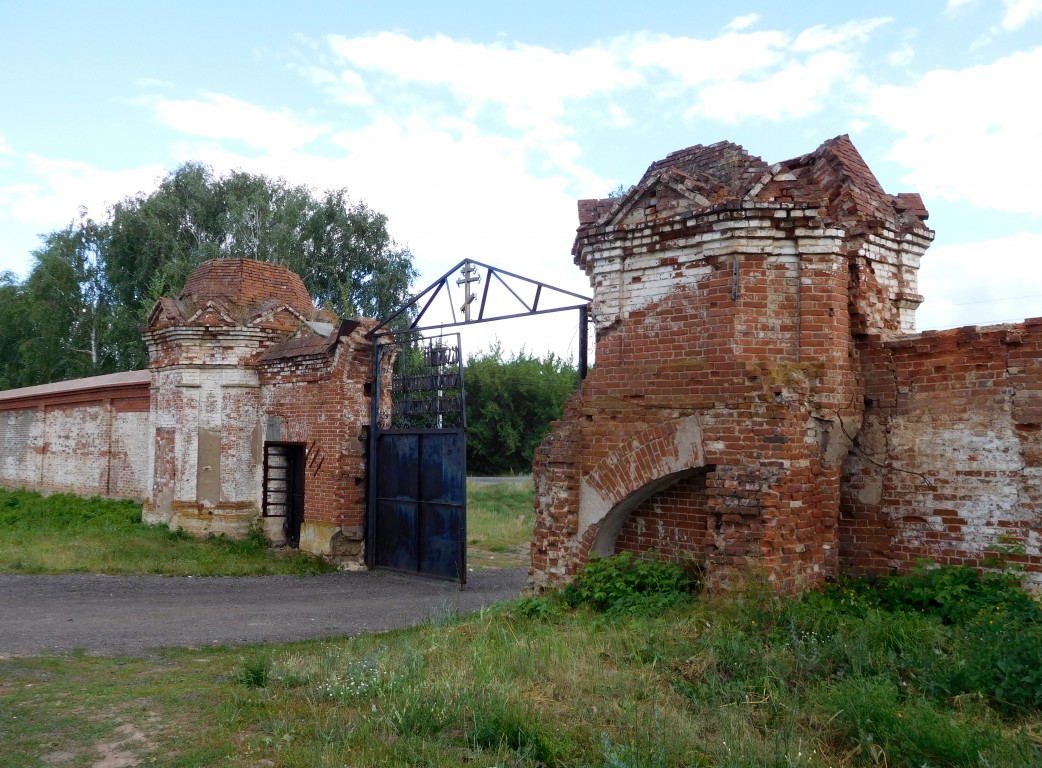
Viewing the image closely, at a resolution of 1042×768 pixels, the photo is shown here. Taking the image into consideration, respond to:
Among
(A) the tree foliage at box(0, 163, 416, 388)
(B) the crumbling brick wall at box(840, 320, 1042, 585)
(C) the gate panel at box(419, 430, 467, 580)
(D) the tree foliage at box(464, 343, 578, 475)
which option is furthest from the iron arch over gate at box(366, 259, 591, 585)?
(D) the tree foliage at box(464, 343, 578, 475)

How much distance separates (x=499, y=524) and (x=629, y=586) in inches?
491

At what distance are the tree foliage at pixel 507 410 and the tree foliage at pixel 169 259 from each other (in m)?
7.07

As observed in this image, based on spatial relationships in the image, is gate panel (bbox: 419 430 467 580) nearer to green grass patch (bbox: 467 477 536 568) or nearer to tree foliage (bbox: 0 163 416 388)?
green grass patch (bbox: 467 477 536 568)

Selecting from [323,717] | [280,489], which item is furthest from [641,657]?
[280,489]

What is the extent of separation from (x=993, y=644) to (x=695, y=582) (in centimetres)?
232

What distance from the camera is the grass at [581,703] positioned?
12.9 feet

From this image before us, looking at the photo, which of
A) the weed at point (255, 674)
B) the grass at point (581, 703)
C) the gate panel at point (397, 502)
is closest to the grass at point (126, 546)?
the gate panel at point (397, 502)

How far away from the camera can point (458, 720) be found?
→ 14.8 feet

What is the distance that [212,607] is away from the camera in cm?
948

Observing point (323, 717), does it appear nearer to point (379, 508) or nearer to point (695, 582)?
point (695, 582)

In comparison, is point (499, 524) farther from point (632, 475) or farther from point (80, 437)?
point (632, 475)

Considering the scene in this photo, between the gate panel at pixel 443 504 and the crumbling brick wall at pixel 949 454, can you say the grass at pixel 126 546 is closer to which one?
the gate panel at pixel 443 504

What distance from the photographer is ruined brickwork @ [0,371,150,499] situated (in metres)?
16.4

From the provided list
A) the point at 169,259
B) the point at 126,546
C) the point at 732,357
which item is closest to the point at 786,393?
the point at 732,357
